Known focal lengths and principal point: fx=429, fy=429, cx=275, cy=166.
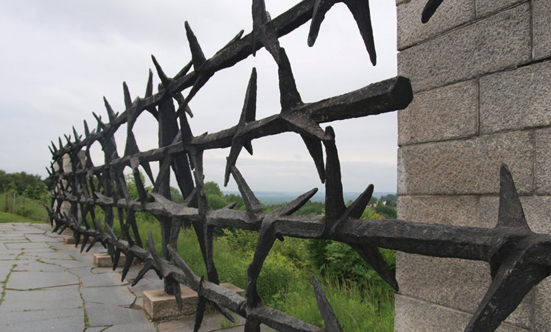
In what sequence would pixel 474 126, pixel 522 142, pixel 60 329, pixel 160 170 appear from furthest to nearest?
pixel 160 170 → pixel 60 329 → pixel 474 126 → pixel 522 142

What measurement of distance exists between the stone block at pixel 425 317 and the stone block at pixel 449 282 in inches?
Answer: 1.1

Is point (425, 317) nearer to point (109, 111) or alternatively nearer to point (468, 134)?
point (468, 134)

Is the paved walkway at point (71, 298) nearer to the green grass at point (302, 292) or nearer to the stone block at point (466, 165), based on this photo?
the green grass at point (302, 292)

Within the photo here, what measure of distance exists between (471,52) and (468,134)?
377mm

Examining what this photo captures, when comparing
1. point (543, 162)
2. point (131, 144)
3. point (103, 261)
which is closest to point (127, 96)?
point (131, 144)

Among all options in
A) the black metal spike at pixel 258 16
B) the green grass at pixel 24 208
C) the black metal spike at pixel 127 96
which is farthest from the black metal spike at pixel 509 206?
the green grass at pixel 24 208

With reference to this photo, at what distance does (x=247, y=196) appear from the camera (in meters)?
2.34

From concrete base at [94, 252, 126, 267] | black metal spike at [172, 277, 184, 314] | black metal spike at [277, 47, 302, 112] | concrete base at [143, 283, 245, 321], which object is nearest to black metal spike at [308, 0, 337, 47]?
black metal spike at [277, 47, 302, 112]

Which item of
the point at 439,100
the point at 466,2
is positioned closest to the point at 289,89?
the point at 439,100

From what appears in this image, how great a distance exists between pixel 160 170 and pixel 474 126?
8.40ft

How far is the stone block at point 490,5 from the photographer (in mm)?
1837

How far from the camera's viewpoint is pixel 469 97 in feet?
6.51

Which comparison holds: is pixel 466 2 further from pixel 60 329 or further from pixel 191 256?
pixel 191 256

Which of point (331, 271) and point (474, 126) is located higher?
point (474, 126)
